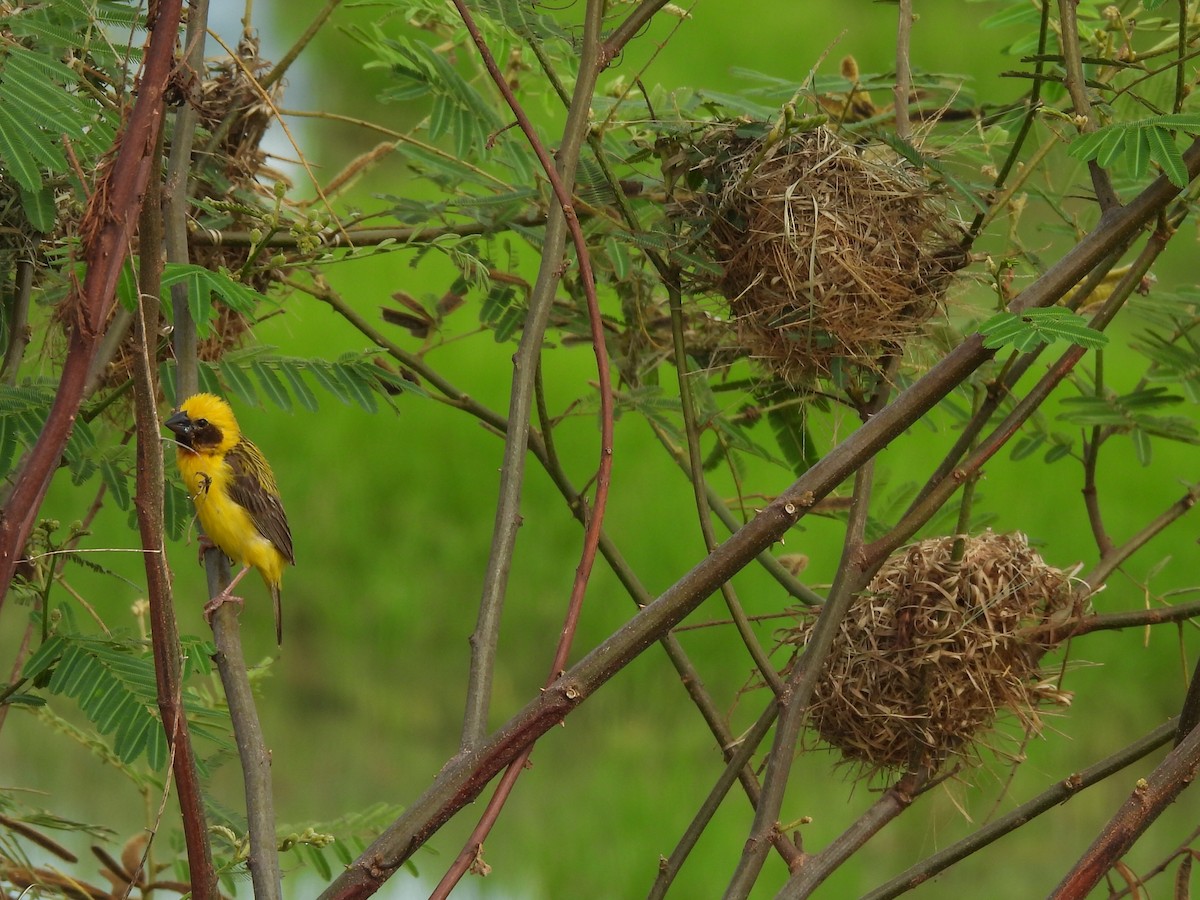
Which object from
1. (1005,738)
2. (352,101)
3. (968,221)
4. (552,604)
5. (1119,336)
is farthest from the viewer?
(352,101)

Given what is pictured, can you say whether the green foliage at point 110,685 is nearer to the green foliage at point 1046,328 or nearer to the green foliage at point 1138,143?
the green foliage at point 1046,328

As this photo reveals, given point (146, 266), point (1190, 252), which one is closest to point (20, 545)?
point (146, 266)

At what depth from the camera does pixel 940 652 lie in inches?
82.6

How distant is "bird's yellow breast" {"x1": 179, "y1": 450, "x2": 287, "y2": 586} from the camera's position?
8.51 feet

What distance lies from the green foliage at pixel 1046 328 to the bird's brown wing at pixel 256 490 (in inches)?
64.2

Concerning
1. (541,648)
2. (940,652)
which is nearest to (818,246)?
(940,652)

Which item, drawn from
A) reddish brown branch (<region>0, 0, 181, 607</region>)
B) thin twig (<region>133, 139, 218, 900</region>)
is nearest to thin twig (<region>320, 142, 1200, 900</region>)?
thin twig (<region>133, 139, 218, 900</region>)

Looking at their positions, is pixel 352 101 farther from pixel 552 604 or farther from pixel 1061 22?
pixel 1061 22

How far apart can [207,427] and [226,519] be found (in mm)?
333

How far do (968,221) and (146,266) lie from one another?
167 cm

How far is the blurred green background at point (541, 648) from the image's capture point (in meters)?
5.46

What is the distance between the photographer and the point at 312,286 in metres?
2.31

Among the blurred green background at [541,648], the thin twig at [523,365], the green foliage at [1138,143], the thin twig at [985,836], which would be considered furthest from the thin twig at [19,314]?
the blurred green background at [541,648]

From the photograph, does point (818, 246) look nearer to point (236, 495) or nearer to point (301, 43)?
point (301, 43)
